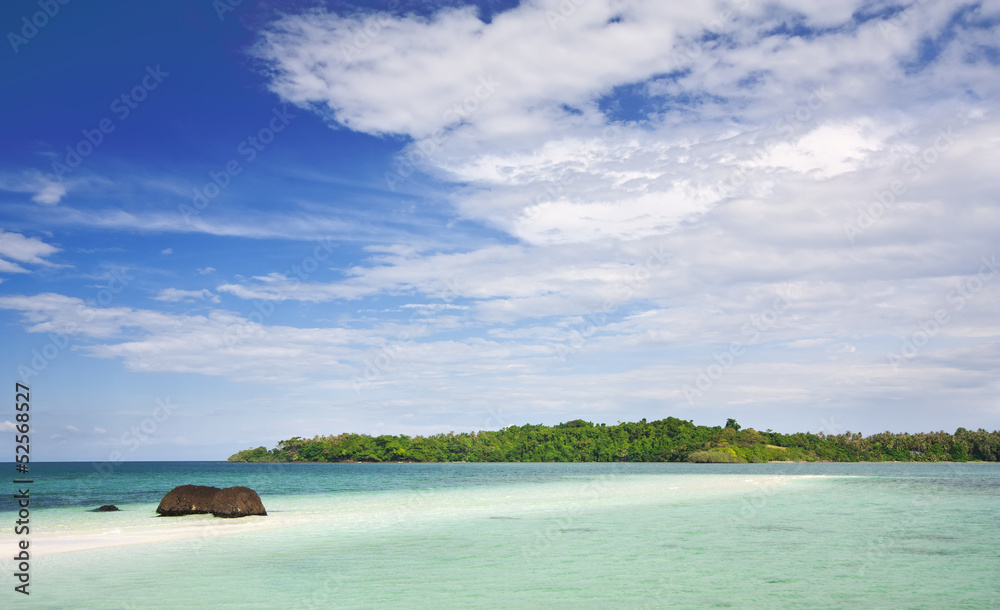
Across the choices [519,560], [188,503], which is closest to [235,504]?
[188,503]

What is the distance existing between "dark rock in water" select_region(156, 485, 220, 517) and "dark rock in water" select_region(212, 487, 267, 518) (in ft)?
1.53

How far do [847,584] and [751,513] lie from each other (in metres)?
17.3

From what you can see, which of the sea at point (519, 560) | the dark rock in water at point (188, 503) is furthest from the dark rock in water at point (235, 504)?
the sea at point (519, 560)

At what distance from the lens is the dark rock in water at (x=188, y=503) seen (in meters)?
31.2

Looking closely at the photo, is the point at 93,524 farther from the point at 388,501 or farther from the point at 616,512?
the point at 616,512

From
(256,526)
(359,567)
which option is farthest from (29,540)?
(359,567)

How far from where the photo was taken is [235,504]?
30578mm

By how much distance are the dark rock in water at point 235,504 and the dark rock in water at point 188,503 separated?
18.4 inches

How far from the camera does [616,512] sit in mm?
32406

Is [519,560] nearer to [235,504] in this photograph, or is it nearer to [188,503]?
[235,504]

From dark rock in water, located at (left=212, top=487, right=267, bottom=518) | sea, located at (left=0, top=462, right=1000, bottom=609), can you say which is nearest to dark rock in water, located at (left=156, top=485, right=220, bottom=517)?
dark rock in water, located at (left=212, top=487, right=267, bottom=518)

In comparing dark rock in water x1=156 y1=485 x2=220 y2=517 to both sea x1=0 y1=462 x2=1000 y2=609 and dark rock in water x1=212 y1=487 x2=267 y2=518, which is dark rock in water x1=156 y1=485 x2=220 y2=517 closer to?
dark rock in water x1=212 y1=487 x2=267 y2=518

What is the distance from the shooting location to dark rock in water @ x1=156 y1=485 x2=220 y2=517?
31.2 m

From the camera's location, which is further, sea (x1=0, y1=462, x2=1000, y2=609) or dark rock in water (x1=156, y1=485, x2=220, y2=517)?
dark rock in water (x1=156, y1=485, x2=220, y2=517)
